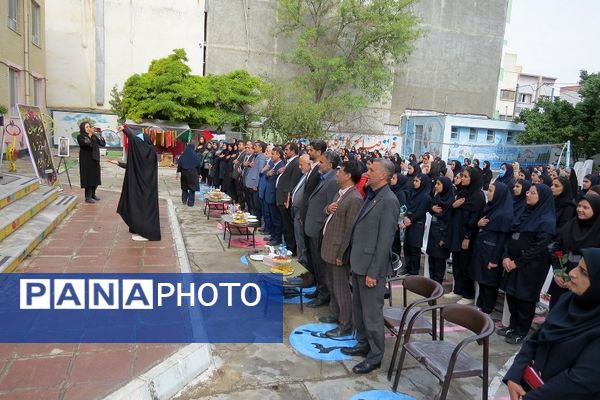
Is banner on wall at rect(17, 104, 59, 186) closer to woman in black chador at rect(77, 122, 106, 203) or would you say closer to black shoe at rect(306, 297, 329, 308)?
woman in black chador at rect(77, 122, 106, 203)

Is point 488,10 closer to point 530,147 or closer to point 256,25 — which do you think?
point 256,25

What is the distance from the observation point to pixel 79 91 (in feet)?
83.9

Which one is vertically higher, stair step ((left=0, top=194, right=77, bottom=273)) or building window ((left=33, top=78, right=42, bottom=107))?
building window ((left=33, top=78, right=42, bottom=107))

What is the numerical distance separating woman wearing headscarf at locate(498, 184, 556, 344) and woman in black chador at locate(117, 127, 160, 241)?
5.08m

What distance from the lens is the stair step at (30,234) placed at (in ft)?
17.2

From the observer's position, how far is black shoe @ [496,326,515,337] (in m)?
4.81

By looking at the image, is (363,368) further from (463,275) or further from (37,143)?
(37,143)

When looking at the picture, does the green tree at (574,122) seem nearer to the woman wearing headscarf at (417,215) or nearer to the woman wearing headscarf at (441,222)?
the woman wearing headscarf at (417,215)

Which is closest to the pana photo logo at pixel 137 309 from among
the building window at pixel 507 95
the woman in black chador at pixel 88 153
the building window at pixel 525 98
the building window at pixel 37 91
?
the woman in black chador at pixel 88 153

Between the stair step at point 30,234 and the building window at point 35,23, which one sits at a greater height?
the building window at point 35,23

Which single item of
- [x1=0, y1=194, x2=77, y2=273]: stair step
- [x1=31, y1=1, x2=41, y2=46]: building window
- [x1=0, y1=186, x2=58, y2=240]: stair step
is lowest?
[x1=0, y1=194, x2=77, y2=273]: stair step

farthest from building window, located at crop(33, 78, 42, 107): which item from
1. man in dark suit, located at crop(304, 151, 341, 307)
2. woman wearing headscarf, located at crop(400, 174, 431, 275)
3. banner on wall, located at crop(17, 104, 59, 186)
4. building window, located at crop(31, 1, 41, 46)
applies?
woman wearing headscarf, located at crop(400, 174, 431, 275)

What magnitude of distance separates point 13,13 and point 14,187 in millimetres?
11847

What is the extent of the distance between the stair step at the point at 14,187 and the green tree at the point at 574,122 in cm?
2020
